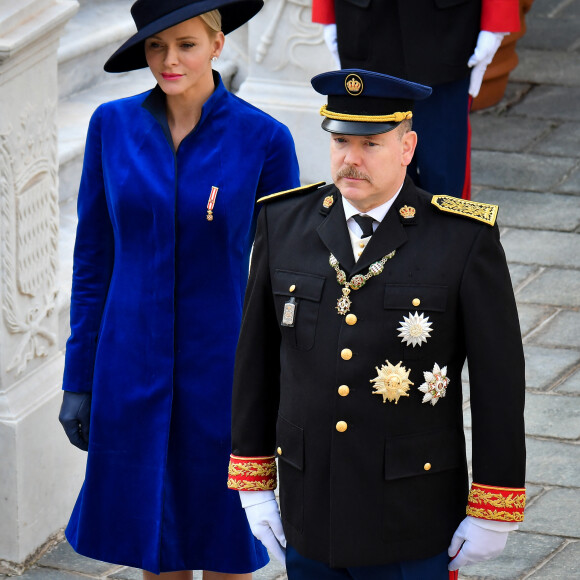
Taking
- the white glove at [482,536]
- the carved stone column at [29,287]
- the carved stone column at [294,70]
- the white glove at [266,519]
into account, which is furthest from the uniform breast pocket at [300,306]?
the carved stone column at [294,70]

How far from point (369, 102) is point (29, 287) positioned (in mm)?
1826

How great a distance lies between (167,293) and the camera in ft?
10.3

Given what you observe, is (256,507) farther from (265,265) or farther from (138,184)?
(138,184)

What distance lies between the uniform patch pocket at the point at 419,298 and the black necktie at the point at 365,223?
135mm

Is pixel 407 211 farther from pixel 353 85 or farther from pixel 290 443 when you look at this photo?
pixel 290 443

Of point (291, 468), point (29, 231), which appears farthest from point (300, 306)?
point (29, 231)

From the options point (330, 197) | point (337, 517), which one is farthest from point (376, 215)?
point (337, 517)

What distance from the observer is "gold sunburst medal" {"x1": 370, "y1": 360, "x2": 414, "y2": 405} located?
2.65m

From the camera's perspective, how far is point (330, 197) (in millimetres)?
2766

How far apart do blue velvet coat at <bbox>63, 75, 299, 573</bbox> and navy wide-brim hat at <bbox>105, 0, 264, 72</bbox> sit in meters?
0.10

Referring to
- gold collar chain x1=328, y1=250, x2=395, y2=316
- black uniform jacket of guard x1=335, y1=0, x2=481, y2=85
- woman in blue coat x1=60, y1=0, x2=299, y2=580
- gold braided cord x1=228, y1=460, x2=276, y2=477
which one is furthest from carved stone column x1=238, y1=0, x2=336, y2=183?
gold collar chain x1=328, y1=250, x2=395, y2=316

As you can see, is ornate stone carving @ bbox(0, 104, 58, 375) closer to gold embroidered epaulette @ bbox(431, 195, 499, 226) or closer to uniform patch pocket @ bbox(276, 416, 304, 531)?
uniform patch pocket @ bbox(276, 416, 304, 531)

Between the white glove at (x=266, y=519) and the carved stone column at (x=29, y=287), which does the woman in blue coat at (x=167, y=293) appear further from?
the carved stone column at (x=29, y=287)

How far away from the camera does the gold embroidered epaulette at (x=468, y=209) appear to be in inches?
105
